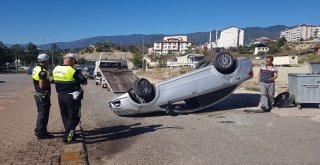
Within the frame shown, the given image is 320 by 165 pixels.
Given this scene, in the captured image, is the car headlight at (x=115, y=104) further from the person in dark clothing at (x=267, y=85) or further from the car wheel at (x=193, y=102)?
the person in dark clothing at (x=267, y=85)

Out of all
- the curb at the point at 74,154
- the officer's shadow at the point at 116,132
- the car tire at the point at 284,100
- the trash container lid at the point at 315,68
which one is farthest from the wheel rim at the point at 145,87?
the trash container lid at the point at 315,68

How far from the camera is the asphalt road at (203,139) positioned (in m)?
6.29

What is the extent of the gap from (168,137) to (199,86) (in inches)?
131

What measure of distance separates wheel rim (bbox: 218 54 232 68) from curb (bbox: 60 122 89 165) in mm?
5068

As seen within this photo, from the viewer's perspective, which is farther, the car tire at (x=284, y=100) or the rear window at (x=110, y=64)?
the rear window at (x=110, y=64)

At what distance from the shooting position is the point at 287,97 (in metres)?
11.8

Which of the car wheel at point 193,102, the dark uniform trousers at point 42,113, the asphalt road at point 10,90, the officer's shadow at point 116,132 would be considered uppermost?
the dark uniform trousers at point 42,113

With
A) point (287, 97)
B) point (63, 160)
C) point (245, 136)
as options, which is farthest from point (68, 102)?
point (287, 97)

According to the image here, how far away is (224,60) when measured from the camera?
36.6ft

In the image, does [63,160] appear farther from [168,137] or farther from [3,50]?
[3,50]

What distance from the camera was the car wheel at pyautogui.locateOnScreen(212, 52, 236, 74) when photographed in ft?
36.3

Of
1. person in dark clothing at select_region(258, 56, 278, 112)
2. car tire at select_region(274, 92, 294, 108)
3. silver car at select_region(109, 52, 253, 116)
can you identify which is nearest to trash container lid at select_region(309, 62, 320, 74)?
car tire at select_region(274, 92, 294, 108)

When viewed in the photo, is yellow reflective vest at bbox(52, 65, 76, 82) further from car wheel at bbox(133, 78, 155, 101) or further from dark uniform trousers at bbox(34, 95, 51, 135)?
car wheel at bbox(133, 78, 155, 101)

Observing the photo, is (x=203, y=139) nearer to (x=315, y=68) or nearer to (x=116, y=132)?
(x=116, y=132)
